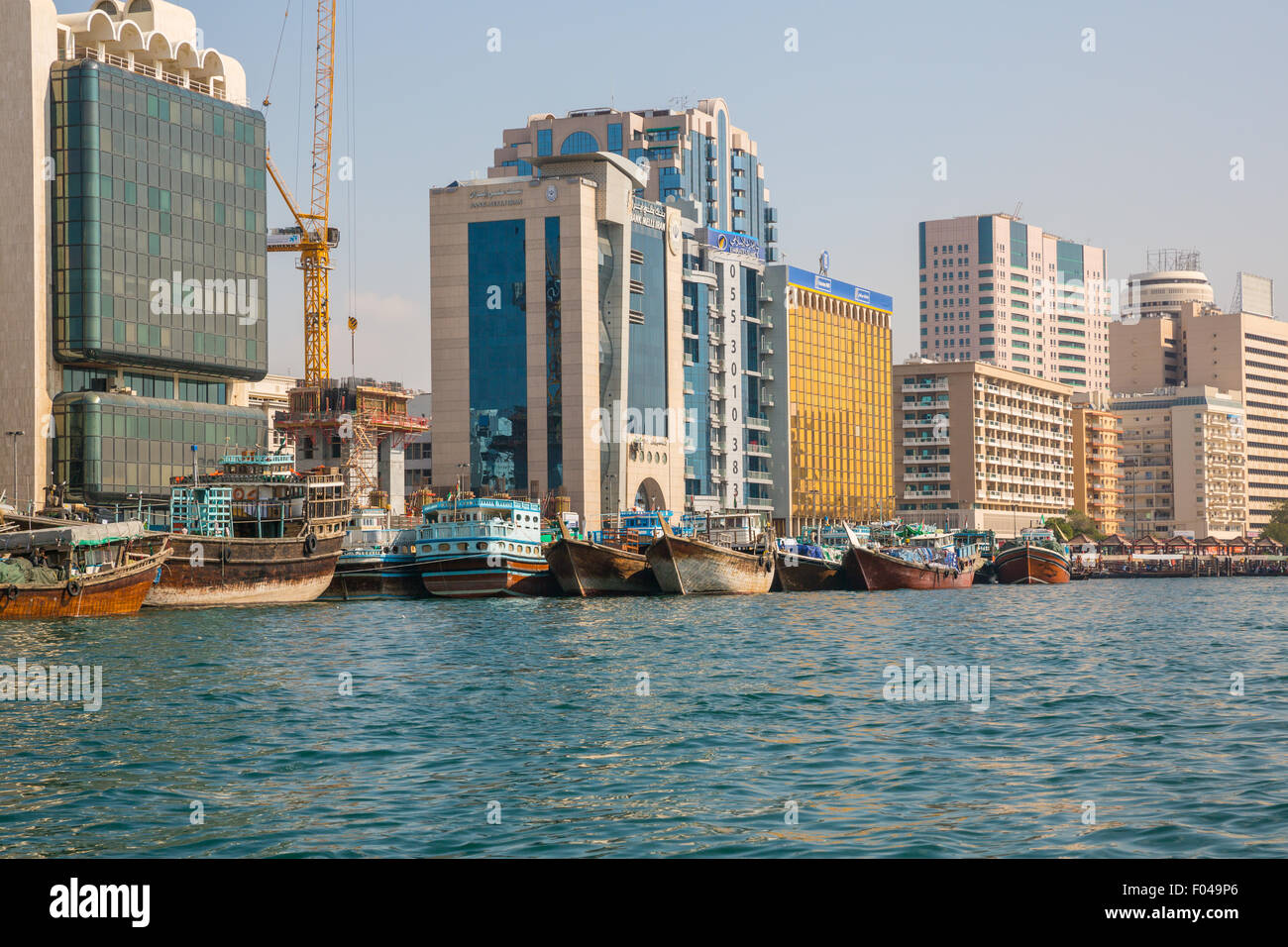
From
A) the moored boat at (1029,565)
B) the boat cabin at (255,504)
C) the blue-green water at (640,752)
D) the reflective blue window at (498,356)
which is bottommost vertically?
the moored boat at (1029,565)

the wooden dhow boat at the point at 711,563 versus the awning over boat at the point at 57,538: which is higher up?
the awning over boat at the point at 57,538

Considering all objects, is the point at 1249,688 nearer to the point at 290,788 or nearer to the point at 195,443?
the point at 290,788

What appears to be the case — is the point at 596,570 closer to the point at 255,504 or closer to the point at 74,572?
the point at 255,504

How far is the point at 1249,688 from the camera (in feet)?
146

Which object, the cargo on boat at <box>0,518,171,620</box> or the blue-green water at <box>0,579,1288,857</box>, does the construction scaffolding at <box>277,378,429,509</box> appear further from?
the blue-green water at <box>0,579,1288,857</box>

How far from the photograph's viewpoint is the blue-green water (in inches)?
898

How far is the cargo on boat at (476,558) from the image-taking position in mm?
116188

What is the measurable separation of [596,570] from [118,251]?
167ft

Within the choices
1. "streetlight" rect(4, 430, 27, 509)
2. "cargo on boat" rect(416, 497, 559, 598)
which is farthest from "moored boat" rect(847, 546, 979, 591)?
"streetlight" rect(4, 430, 27, 509)

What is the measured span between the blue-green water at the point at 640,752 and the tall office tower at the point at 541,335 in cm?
11196

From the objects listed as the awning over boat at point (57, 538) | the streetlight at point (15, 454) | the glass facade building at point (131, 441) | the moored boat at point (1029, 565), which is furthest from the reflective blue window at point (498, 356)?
the awning over boat at point (57, 538)

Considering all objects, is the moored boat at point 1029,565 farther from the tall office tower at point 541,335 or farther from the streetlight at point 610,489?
the streetlight at point 610,489

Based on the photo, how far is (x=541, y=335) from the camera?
176375mm
